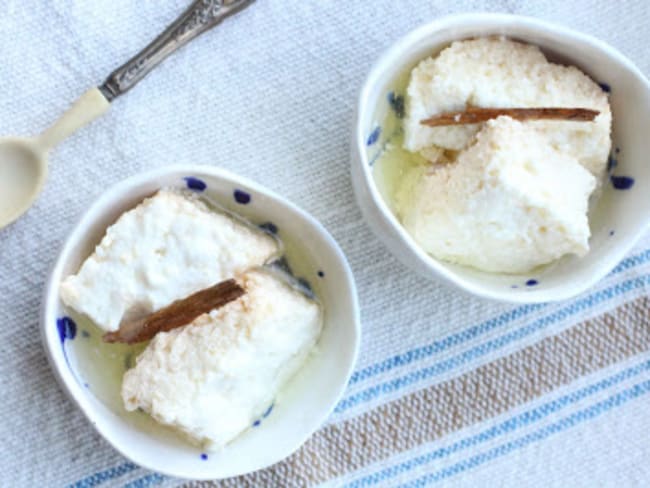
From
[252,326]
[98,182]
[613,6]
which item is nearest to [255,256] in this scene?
[252,326]

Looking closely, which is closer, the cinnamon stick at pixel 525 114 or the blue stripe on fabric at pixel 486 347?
the cinnamon stick at pixel 525 114

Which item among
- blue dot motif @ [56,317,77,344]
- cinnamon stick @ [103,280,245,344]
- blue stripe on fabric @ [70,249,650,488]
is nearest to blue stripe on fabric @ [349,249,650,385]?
blue stripe on fabric @ [70,249,650,488]

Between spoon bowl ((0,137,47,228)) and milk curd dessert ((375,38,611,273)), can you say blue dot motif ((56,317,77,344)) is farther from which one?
milk curd dessert ((375,38,611,273))

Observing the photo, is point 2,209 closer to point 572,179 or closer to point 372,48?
point 372,48

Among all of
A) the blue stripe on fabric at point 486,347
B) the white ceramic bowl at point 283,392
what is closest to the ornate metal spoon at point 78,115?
the white ceramic bowl at point 283,392

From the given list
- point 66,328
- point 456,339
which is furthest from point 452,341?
point 66,328

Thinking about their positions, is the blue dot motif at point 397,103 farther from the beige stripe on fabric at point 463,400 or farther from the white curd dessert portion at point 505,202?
the beige stripe on fabric at point 463,400
